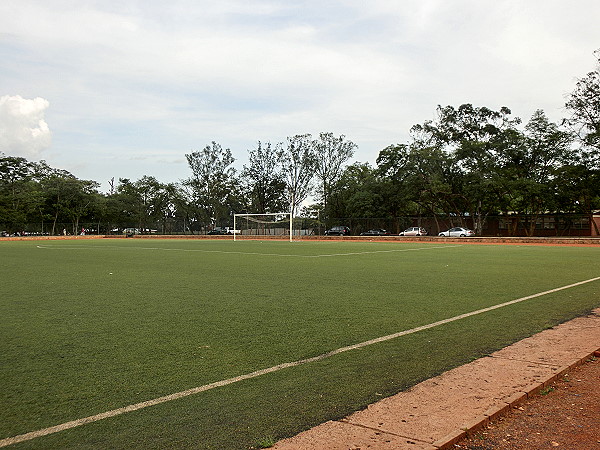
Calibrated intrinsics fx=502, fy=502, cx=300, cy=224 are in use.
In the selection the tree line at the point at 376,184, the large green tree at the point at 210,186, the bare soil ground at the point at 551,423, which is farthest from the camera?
the large green tree at the point at 210,186

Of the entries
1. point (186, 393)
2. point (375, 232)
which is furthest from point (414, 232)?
point (186, 393)

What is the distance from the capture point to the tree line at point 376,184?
A: 4566cm

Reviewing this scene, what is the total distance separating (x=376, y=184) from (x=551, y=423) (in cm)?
5293

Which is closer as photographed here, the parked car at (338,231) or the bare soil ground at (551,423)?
the bare soil ground at (551,423)

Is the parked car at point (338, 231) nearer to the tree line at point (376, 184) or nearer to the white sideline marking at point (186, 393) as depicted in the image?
the tree line at point (376, 184)

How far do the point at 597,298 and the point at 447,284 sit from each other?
2745mm

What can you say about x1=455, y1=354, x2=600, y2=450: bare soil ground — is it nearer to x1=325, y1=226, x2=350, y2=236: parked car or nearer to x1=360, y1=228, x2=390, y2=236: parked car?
x1=360, y1=228, x2=390, y2=236: parked car

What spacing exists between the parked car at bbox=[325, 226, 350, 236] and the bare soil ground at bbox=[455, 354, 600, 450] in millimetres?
50035

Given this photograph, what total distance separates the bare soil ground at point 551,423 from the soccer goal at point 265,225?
44.4 metres

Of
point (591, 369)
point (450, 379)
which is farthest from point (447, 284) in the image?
point (450, 379)

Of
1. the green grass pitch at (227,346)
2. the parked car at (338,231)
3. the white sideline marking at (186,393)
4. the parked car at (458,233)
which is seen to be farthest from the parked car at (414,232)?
the white sideline marking at (186,393)

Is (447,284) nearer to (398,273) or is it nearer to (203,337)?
(398,273)

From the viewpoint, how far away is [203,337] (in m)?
5.45

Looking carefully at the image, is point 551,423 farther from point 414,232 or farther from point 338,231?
point 338,231
